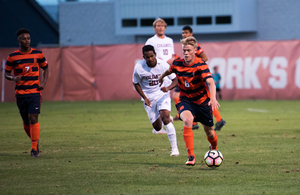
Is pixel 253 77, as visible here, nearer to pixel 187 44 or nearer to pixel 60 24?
pixel 187 44

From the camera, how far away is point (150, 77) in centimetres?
870

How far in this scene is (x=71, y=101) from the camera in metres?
23.2

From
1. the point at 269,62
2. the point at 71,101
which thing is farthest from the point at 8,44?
the point at 269,62

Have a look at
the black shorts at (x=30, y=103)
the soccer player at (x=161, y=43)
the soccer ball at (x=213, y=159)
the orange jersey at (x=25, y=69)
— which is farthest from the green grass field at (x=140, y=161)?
the soccer player at (x=161, y=43)

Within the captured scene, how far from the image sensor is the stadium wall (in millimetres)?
21484

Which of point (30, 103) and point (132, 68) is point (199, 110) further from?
point (132, 68)

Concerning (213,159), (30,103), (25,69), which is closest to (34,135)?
(30,103)

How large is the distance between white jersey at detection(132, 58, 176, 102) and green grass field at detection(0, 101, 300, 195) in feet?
3.33

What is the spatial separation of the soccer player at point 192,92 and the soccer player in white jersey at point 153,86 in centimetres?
112

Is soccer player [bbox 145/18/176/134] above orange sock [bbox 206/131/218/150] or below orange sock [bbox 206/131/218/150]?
above

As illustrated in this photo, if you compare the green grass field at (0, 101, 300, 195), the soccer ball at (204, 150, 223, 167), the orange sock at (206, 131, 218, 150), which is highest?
the orange sock at (206, 131, 218, 150)

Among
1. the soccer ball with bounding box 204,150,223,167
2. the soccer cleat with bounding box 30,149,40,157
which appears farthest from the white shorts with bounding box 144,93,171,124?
the soccer cleat with bounding box 30,149,40,157

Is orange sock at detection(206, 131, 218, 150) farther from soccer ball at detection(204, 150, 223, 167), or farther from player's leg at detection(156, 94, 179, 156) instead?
player's leg at detection(156, 94, 179, 156)

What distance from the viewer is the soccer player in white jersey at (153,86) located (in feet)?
27.5
